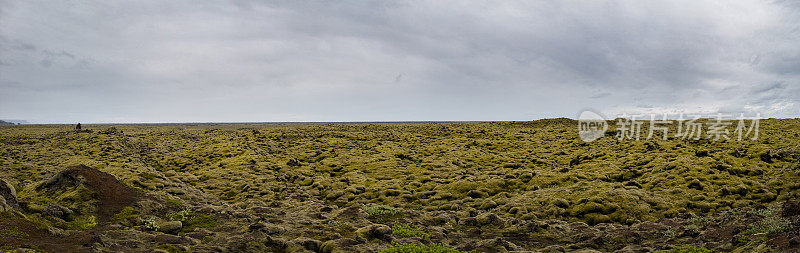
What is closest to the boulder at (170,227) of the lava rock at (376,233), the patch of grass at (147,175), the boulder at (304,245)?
the boulder at (304,245)

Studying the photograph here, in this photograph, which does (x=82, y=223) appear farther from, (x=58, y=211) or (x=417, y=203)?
(x=417, y=203)

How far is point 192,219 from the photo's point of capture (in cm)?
1759

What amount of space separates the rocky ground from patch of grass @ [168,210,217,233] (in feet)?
0.28

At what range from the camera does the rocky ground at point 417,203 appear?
14141 millimetres

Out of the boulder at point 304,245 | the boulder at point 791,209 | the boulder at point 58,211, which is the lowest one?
the boulder at point 304,245

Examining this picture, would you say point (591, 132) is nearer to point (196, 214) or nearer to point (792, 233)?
point (792, 233)

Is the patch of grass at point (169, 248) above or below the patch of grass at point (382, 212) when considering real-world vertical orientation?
above

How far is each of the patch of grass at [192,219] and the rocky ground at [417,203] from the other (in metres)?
0.08

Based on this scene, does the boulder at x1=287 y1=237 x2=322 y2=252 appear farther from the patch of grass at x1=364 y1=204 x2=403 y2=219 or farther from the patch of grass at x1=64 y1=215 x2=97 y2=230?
the patch of grass at x1=64 y1=215 x2=97 y2=230

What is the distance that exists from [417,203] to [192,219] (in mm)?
14697

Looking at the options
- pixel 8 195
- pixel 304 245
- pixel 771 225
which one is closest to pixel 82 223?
pixel 8 195

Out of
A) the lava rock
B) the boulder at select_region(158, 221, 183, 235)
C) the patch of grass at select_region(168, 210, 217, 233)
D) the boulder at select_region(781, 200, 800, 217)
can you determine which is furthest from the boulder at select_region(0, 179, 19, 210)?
the boulder at select_region(781, 200, 800, 217)

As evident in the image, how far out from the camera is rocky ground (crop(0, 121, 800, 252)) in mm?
14141

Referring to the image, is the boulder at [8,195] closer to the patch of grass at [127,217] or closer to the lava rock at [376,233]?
the patch of grass at [127,217]
